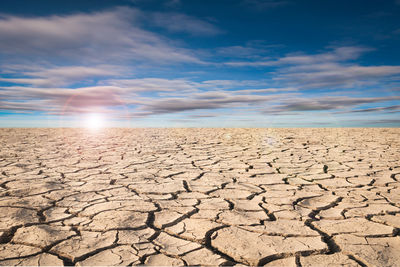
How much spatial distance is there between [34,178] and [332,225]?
295 centimetres

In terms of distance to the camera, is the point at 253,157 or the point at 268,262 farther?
the point at 253,157

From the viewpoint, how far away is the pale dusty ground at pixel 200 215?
1.46 meters

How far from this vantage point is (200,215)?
199 centimetres

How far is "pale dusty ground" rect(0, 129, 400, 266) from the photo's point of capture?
4.79 feet

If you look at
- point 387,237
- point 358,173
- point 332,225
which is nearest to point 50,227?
point 332,225

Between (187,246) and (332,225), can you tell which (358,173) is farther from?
(187,246)

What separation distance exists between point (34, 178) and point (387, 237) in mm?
3236

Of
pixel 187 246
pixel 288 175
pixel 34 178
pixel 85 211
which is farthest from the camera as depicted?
pixel 288 175

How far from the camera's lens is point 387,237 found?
1.65 meters

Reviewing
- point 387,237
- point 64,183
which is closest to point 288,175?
point 387,237

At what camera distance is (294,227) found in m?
1.79

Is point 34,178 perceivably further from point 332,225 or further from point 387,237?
point 387,237

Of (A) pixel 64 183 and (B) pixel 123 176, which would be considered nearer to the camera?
(A) pixel 64 183

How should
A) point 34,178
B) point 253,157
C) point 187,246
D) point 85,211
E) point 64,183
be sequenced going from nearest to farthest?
1. point 187,246
2. point 85,211
3. point 64,183
4. point 34,178
5. point 253,157
